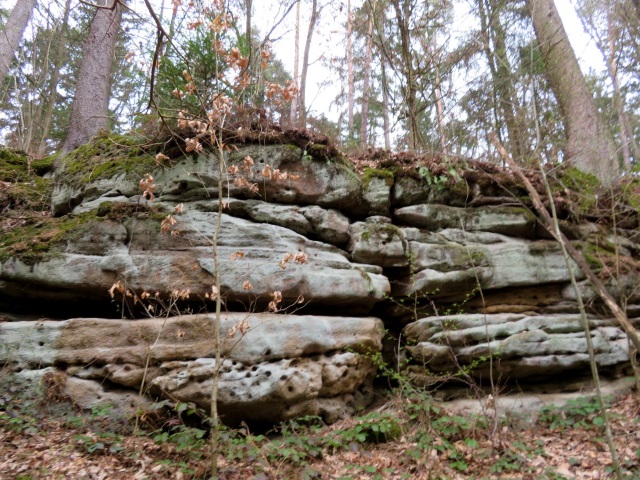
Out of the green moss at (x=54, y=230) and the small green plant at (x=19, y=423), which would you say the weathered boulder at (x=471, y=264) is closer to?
the green moss at (x=54, y=230)

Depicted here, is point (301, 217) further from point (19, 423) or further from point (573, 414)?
point (573, 414)

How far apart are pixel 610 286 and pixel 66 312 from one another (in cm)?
935

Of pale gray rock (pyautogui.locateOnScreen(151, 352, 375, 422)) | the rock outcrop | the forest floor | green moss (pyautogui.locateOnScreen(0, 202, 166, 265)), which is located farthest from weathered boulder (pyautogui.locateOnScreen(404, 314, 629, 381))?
green moss (pyautogui.locateOnScreen(0, 202, 166, 265))

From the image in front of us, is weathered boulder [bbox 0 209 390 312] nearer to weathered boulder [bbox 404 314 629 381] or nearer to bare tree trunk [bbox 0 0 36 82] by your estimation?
weathered boulder [bbox 404 314 629 381]

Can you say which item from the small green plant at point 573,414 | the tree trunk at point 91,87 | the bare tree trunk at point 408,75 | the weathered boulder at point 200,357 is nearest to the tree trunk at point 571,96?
the bare tree trunk at point 408,75

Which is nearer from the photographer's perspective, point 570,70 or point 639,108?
point 570,70

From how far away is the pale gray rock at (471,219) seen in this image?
7238 millimetres

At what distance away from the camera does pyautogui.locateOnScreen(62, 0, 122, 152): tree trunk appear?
8.32 m

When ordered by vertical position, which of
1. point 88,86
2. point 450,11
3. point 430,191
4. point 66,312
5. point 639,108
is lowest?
point 66,312

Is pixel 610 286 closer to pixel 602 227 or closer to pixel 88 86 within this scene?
pixel 602 227

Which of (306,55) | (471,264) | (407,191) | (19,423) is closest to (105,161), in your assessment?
(19,423)

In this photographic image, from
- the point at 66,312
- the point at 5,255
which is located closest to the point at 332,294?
the point at 66,312

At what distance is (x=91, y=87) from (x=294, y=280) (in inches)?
276

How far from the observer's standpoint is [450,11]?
9.15m
